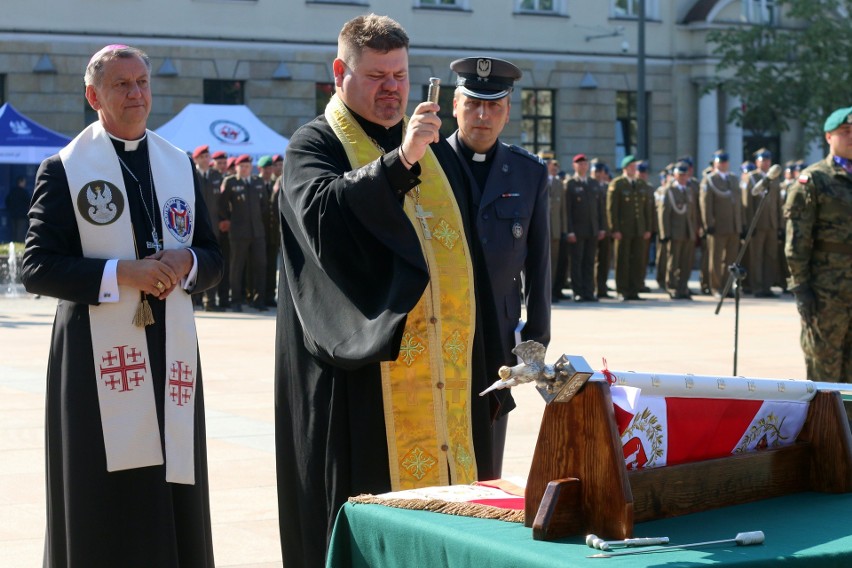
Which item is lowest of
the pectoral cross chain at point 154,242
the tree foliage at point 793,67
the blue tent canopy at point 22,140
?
the pectoral cross chain at point 154,242

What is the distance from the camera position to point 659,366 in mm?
12594

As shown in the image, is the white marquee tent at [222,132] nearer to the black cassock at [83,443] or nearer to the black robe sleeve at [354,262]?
the black cassock at [83,443]

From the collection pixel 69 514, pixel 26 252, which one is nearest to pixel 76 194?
pixel 26 252

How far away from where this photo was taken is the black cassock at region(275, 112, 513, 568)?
4.11m

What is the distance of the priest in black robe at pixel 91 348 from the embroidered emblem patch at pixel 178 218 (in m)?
0.01

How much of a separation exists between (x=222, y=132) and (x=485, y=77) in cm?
2147

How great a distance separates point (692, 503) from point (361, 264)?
4.29ft

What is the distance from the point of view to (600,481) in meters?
3.06

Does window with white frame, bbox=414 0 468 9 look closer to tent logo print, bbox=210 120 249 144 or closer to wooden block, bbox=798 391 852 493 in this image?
tent logo print, bbox=210 120 249 144

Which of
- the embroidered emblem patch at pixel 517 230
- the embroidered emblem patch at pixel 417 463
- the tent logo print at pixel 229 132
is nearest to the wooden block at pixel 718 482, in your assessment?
the embroidered emblem patch at pixel 417 463

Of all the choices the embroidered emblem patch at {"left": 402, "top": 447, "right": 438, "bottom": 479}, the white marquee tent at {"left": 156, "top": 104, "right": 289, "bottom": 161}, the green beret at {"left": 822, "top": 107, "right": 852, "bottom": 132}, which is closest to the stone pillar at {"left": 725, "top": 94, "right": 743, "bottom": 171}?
the white marquee tent at {"left": 156, "top": 104, "right": 289, "bottom": 161}

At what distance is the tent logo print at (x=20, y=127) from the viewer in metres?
25.1

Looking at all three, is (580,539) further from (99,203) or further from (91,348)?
(99,203)

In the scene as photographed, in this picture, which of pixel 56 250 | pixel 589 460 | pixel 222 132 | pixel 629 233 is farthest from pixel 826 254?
pixel 222 132
